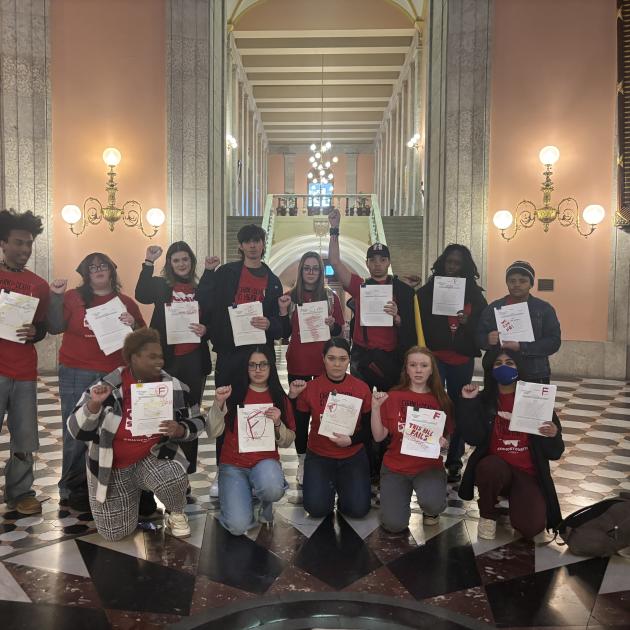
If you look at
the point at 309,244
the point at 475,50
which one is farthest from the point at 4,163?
the point at 309,244

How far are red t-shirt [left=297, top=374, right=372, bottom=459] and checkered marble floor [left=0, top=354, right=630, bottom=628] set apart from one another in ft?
1.39

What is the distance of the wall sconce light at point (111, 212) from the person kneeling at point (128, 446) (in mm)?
6346

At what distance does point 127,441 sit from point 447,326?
2.42 meters

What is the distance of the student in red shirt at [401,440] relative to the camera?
12.7ft

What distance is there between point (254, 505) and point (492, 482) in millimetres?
1496

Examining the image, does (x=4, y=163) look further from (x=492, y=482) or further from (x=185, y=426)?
(x=492, y=482)

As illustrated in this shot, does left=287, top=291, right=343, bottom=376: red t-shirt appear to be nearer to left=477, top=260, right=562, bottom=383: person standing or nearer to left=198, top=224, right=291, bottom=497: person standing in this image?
left=198, top=224, right=291, bottom=497: person standing

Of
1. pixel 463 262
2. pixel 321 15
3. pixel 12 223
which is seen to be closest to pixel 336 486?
pixel 463 262

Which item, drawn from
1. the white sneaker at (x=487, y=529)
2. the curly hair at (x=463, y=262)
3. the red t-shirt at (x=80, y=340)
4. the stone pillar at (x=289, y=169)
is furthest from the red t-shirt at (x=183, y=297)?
the stone pillar at (x=289, y=169)

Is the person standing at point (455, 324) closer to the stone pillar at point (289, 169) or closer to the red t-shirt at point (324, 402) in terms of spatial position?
the red t-shirt at point (324, 402)

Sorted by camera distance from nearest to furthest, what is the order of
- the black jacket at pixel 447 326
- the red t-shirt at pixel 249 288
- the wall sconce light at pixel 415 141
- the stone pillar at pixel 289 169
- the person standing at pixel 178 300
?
the person standing at pixel 178 300
the red t-shirt at pixel 249 288
the black jacket at pixel 447 326
the wall sconce light at pixel 415 141
the stone pillar at pixel 289 169

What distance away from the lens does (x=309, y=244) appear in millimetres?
19547

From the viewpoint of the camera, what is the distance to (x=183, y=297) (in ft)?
14.3

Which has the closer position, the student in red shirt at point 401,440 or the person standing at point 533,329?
the student in red shirt at point 401,440
